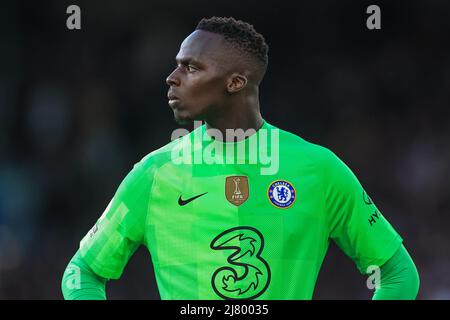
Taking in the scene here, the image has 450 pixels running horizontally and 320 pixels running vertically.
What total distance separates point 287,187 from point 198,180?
470 millimetres

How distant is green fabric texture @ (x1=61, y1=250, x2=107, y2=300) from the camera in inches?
178

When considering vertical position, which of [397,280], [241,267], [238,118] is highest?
[238,118]

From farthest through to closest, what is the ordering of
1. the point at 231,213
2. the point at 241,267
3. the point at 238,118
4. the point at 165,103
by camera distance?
1. the point at 165,103
2. the point at 238,118
3. the point at 231,213
4. the point at 241,267

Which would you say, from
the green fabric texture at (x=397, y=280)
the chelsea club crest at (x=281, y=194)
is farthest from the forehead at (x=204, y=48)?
the green fabric texture at (x=397, y=280)

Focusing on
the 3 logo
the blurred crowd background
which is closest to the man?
the 3 logo

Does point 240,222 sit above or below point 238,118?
below

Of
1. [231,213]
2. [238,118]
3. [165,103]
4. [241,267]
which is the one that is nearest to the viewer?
[241,267]

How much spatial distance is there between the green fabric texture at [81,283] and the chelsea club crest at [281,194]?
0.98 metres

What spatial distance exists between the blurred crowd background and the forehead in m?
5.26

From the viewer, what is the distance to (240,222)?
15.1 feet

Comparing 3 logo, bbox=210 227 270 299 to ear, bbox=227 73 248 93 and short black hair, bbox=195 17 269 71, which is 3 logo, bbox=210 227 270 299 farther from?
short black hair, bbox=195 17 269 71

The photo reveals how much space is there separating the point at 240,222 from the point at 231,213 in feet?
0.23

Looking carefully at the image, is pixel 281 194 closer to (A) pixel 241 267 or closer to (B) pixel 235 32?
(A) pixel 241 267

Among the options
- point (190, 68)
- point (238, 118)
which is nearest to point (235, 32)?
point (190, 68)
